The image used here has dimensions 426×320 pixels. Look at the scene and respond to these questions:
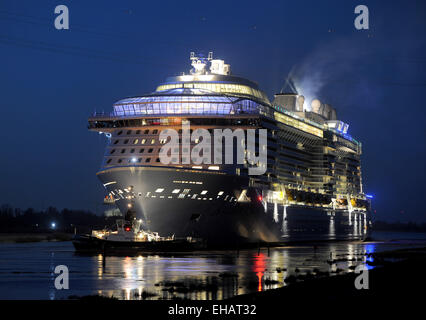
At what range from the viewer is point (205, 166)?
7450 centimetres

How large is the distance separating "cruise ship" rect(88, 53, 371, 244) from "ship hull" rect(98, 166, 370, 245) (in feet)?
0.32

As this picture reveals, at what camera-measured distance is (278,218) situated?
89312 mm

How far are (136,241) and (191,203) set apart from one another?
6.65m

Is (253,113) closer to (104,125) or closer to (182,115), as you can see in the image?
(182,115)

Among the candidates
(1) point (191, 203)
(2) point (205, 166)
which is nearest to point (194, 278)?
(1) point (191, 203)

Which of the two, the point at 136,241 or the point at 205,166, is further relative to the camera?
the point at 205,166

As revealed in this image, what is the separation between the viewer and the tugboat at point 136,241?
70000 millimetres

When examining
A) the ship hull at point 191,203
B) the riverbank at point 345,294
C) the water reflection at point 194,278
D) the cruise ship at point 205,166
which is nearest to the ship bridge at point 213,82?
the cruise ship at point 205,166

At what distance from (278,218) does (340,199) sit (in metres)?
35.0
